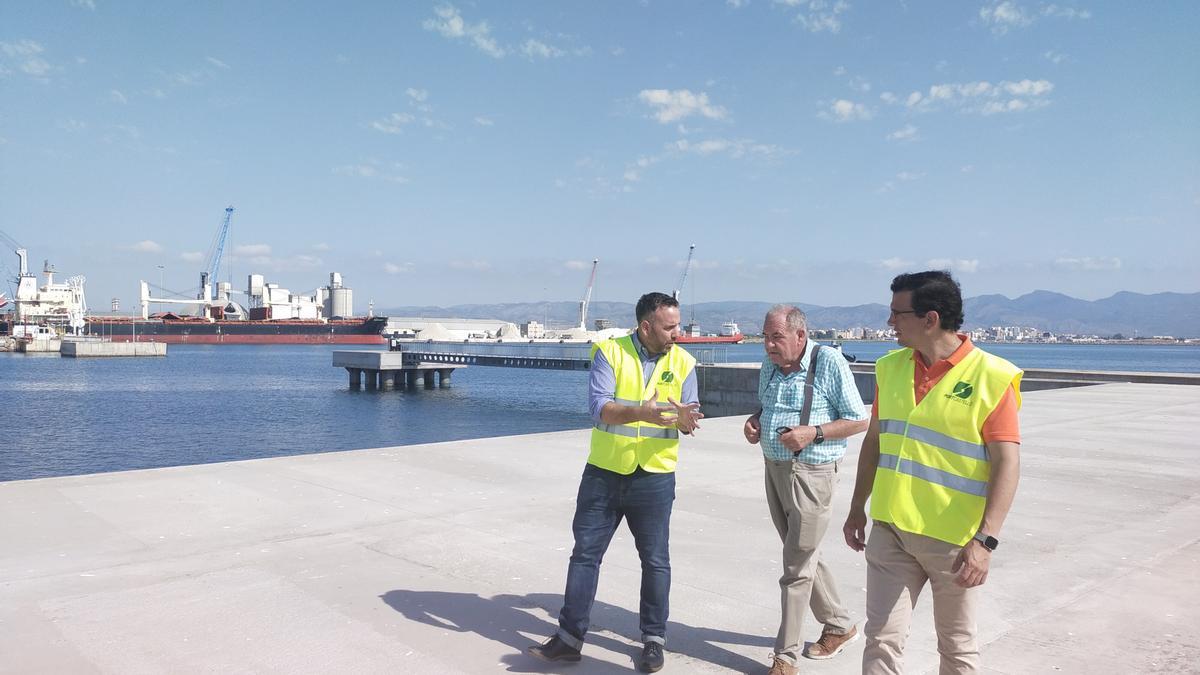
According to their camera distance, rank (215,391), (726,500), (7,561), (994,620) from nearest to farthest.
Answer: (994,620)
(7,561)
(726,500)
(215,391)

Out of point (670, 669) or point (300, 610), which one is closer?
point (670, 669)

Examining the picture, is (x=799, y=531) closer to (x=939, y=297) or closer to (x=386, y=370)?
→ (x=939, y=297)

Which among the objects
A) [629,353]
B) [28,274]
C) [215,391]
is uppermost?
[28,274]

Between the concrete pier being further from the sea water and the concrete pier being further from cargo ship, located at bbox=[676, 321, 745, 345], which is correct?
cargo ship, located at bbox=[676, 321, 745, 345]

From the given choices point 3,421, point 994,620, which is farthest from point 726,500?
point 3,421

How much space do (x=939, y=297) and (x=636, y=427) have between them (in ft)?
5.18

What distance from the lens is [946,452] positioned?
2.83 meters

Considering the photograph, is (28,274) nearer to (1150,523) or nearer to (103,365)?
(103,365)

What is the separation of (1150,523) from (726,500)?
11.7 ft

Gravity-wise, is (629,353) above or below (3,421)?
above

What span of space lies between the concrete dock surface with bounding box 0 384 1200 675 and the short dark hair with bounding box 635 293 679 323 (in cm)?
170

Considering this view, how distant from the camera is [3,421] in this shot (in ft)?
105

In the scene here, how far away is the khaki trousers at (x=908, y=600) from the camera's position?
2.85m

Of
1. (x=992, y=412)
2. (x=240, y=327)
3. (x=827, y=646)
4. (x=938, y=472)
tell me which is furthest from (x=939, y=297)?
(x=240, y=327)
